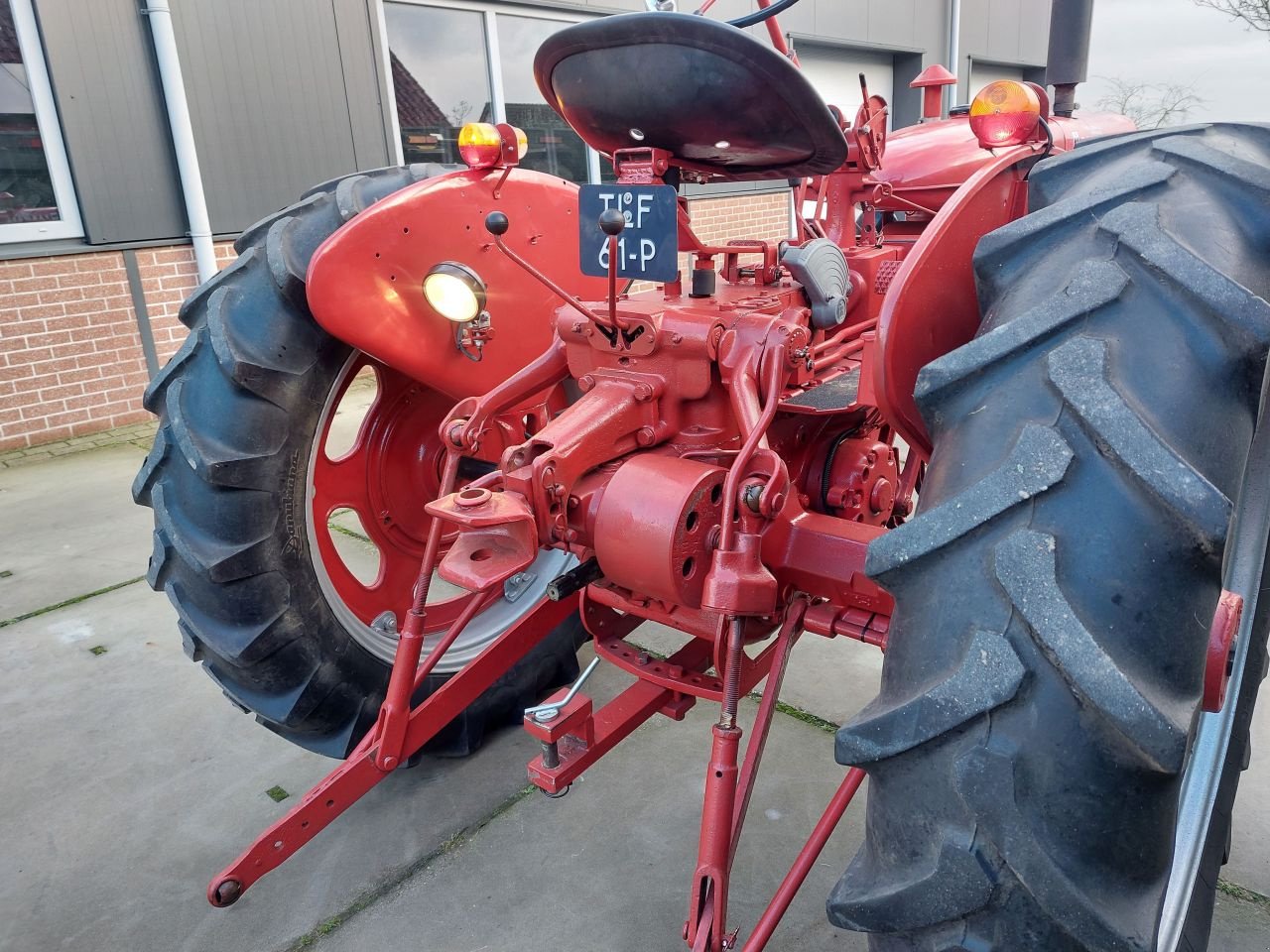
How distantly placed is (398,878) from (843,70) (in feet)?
34.8

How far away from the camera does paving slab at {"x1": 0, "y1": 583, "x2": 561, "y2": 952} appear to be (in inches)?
75.0

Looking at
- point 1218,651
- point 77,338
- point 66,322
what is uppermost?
point 1218,651

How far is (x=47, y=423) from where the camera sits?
5379 mm

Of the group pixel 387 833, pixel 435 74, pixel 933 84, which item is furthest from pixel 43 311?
pixel 933 84

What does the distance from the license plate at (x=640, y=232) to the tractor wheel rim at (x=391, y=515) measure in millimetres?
761

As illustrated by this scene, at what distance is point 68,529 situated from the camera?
13.6ft

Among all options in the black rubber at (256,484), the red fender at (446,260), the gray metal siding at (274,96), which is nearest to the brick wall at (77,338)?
the gray metal siding at (274,96)

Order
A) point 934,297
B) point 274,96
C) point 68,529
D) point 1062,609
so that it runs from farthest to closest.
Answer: point 274,96
point 68,529
point 934,297
point 1062,609

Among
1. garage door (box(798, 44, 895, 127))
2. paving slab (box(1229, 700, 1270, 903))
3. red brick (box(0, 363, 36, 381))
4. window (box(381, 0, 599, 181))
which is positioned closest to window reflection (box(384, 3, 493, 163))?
window (box(381, 0, 599, 181))

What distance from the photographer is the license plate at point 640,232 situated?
59.8 inches

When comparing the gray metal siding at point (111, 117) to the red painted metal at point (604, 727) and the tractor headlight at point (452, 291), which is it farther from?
the red painted metal at point (604, 727)

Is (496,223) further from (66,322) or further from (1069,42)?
(66,322)

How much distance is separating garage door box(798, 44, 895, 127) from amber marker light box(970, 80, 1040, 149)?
28.7 feet

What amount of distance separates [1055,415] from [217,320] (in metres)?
1.68
